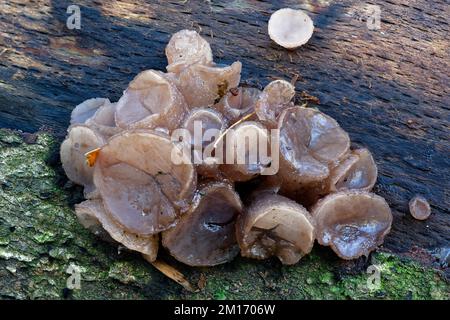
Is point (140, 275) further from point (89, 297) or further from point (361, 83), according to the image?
point (361, 83)

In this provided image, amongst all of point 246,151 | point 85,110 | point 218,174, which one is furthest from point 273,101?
point 85,110

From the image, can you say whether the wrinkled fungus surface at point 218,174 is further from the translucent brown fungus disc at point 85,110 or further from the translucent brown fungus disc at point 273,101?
the translucent brown fungus disc at point 85,110

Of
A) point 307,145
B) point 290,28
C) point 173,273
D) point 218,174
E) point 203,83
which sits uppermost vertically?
point 290,28

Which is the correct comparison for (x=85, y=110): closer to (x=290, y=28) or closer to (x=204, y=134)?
(x=204, y=134)

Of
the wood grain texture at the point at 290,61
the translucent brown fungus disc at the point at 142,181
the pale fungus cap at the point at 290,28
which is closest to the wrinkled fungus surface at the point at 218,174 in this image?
the translucent brown fungus disc at the point at 142,181

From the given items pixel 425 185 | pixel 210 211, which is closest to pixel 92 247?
pixel 210 211

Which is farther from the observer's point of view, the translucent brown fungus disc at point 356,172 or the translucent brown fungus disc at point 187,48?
the translucent brown fungus disc at point 187,48

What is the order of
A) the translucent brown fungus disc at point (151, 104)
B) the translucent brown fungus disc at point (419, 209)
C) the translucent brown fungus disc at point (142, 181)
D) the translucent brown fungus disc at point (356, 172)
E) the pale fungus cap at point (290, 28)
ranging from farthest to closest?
the pale fungus cap at point (290, 28)
the translucent brown fungus disc at point (419, 209)
the translucent brown fungus disc at point (356, 172)
the translucent brown fungus disc at point (151, 104)
the translucent brown fungus disc at point (142, 181)

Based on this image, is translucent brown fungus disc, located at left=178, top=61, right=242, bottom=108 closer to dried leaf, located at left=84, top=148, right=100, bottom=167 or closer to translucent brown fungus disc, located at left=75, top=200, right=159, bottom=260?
dried leaf, located at left=84, top=148, right=100, bottom=167
